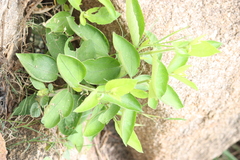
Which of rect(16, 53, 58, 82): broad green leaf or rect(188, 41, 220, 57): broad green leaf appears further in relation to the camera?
rect(16, 53, 58, 82): broad green leaf

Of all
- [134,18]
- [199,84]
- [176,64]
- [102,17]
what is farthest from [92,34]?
[199,84]

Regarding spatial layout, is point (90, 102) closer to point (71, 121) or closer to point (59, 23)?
point (71, 121)

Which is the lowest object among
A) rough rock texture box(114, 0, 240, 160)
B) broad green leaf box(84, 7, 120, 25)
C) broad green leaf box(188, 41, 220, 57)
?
rough rock texture box(114, 0, 240, 160)

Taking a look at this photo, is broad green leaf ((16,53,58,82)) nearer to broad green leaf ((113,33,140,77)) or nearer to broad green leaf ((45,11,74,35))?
broad green leaf ((45,11,74,35))

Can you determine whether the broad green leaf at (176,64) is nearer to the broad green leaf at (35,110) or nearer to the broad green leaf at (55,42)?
the broad green leaf at (55,42)

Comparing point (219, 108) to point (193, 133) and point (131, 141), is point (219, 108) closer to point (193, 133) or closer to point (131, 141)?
point (193, 133)

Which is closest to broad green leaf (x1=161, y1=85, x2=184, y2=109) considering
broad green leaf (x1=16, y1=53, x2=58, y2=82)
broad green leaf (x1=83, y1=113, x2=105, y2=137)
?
broad green leaf (x1=83, y1=113, x2=105, y2=137)

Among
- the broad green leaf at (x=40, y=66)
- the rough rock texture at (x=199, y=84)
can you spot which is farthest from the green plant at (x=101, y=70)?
the rough rock texture at (x=199, y=84)
